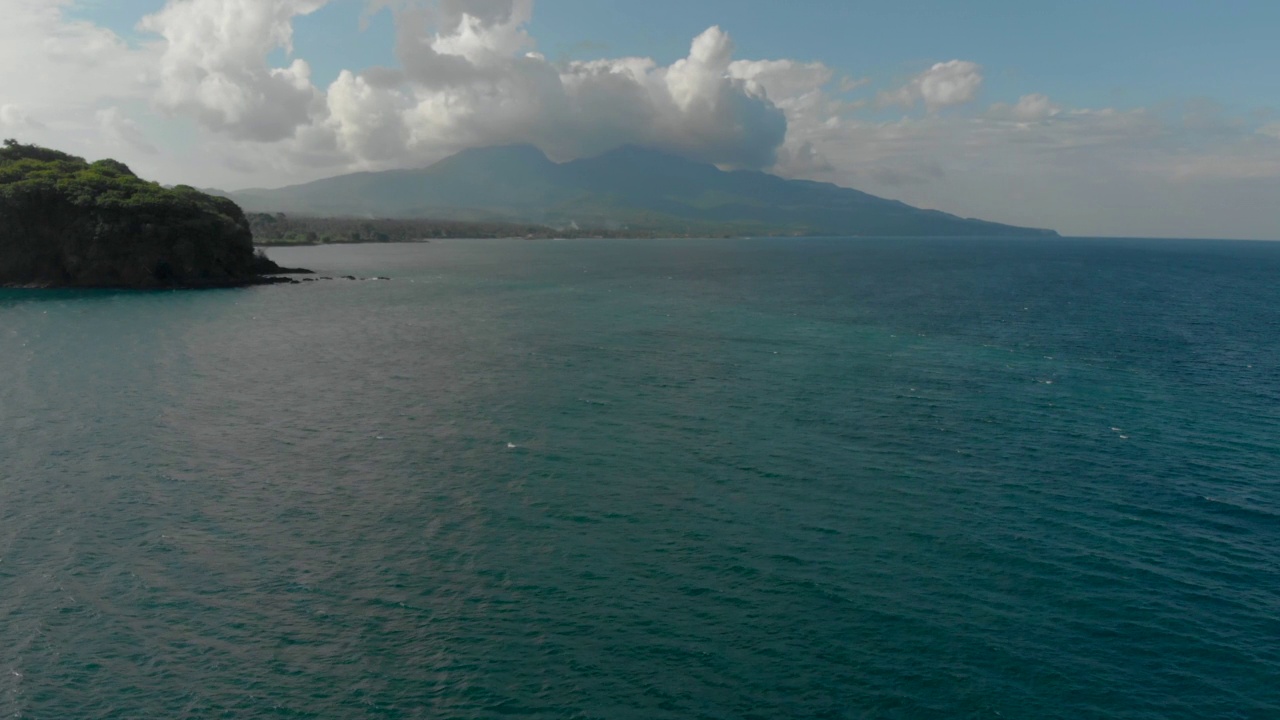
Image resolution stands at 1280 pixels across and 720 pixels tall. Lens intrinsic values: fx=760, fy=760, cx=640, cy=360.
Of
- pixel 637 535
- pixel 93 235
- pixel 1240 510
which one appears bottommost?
pixel 637 535

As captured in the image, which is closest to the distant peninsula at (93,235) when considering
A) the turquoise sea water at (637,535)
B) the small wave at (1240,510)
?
the turquoise sea water at (637,535)

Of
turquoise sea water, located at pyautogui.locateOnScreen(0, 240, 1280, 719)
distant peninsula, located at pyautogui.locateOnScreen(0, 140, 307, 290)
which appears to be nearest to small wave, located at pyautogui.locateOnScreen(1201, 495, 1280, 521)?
turquoise sea water, located at pyautogui.locateOnScreen(0, 240, 1280, 719)

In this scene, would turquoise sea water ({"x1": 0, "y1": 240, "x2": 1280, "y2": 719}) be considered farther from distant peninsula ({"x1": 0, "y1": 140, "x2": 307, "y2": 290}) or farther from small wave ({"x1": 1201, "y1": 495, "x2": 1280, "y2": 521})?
distant peninsula ({"x1": 0, "y1": 140, "x2": 307, "y2": 290})

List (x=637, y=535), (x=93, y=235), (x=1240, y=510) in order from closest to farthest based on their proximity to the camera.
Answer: (x=637, y=535)
(x=1240, y=510)
(x=93, y=235)

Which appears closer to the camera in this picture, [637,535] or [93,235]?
[637,535]

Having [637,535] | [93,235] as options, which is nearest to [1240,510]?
[637,535]

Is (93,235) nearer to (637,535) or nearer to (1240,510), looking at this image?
(637,535)

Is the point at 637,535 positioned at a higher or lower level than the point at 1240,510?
lower
